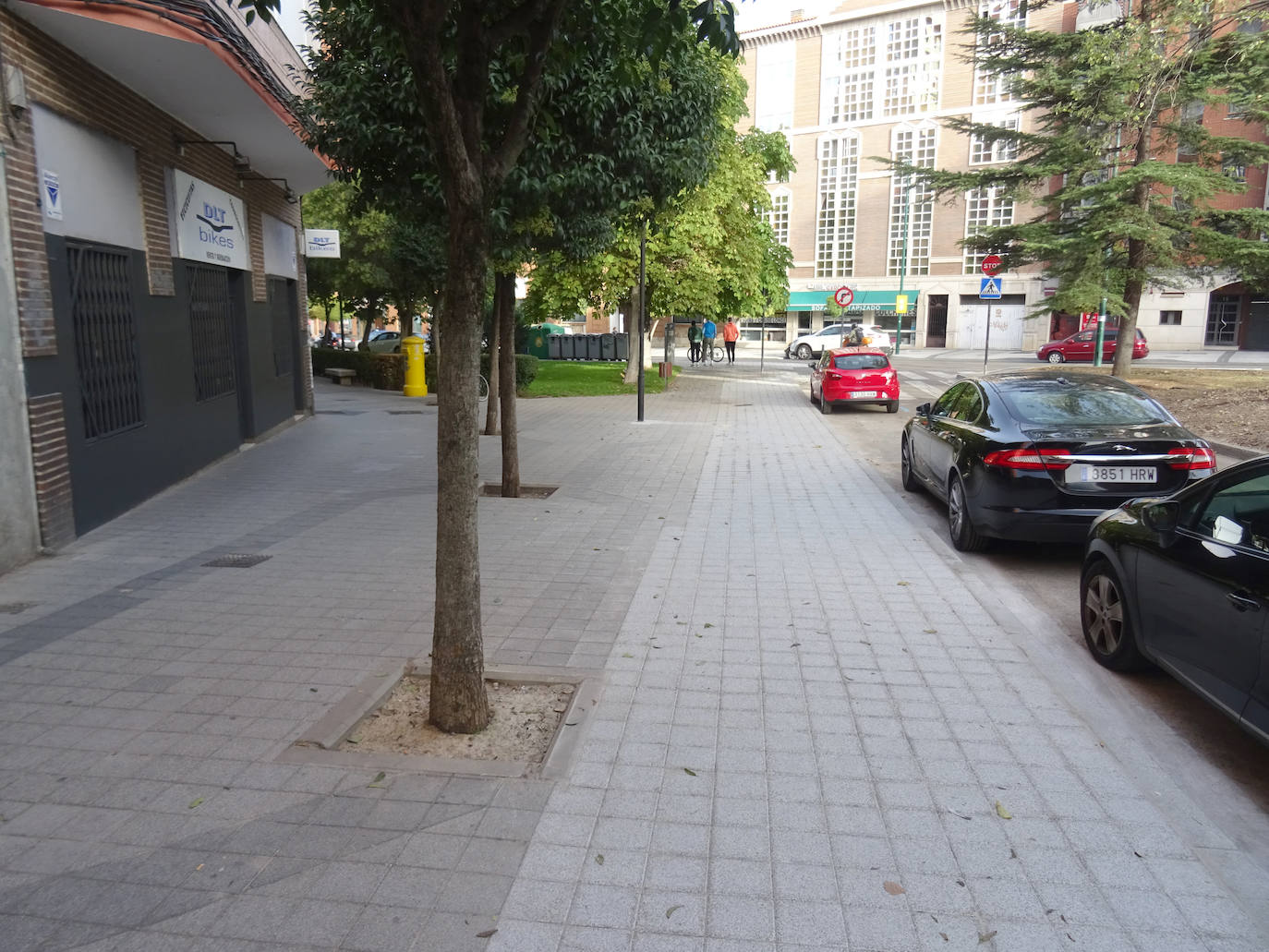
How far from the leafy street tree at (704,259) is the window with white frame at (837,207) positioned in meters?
36.0

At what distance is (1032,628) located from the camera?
18.8 feet

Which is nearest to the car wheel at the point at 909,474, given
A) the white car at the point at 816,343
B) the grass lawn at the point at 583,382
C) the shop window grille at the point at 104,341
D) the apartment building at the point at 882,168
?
the shop window grille at the point at 104,341

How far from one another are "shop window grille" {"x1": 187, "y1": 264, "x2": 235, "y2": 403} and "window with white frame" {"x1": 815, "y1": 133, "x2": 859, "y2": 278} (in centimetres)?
5273

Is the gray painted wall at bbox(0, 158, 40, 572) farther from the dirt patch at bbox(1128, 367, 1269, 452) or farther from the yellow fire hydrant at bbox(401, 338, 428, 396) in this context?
the yellow fire hydrant at bbox(401, 338, 428, 396)

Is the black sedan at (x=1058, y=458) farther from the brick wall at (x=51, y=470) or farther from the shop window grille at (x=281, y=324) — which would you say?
the shop window grille at (x=281, y=324)

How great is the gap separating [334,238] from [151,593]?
41.5 ft

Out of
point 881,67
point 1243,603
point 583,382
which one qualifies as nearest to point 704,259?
point 583,382

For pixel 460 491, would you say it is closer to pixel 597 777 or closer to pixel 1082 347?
pixel 597 777

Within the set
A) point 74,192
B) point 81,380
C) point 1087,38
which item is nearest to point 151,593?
point 81,380

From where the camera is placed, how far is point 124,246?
8.99m

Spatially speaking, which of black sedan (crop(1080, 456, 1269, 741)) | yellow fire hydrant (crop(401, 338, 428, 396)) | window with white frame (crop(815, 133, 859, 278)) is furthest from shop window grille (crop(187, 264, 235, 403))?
window with white frame (crop(815, 133, 859, 278))

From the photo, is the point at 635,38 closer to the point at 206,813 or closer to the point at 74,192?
the point at 206,813

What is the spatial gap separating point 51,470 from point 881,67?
198 feet

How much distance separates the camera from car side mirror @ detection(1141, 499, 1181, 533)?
441 cm
